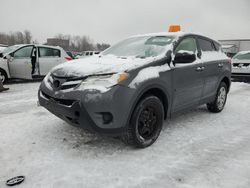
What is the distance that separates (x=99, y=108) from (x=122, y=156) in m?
0.75

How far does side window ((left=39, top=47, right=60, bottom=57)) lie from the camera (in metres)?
9.13

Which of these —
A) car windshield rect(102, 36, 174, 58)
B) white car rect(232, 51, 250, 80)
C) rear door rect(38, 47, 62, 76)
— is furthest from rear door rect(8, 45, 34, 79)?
white car rect(232, 51, 250, 80)

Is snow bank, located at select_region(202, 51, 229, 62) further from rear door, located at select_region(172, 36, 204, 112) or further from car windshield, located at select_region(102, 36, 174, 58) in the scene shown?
car windshield, located at select_region(102, 36, 174, 58)

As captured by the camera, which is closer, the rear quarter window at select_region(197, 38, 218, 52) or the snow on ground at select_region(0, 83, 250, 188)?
the snow on ground at select_region(0, 83, 250, 188)

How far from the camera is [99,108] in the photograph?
2711 millimetres

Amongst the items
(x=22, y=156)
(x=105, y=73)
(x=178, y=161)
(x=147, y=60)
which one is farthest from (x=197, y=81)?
(x=22, y=156)

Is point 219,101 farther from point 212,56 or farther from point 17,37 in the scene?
point 17,37

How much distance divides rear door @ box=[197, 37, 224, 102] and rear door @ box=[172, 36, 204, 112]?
197mm

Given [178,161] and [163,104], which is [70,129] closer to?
[163,104]

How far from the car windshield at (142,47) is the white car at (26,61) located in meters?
5.29

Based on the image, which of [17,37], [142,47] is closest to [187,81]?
[142,47]

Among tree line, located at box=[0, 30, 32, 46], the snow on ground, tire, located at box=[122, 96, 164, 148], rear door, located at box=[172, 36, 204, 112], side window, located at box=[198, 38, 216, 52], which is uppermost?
tree line, located at box=[0, 30, 32, 46]

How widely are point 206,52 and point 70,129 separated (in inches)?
117

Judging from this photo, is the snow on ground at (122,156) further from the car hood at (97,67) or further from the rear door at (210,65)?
the car hood at (97,67)
